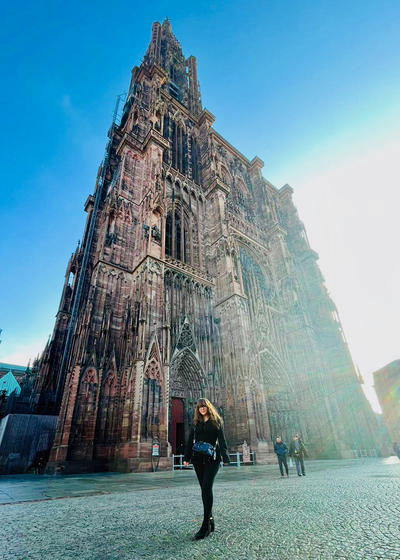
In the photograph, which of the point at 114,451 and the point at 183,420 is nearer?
the point at 114,451

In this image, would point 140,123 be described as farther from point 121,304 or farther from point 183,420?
point 183,420

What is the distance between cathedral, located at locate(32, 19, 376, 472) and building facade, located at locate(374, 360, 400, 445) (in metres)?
32.0

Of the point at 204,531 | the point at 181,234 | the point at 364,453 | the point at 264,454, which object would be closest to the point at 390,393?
the point at 364,453

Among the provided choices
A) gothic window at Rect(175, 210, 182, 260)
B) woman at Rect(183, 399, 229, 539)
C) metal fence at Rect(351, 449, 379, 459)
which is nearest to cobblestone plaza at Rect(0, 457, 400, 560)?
woman at Rect(183, 399, 229, 539)

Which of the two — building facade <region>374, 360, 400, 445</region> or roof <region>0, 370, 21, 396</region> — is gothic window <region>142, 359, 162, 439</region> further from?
building facade <region>374, 360, 400, 445</region>

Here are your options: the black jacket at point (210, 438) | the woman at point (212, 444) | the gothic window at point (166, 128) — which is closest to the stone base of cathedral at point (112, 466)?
the woman at point (212, 444)

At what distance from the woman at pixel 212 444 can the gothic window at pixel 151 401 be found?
9.20m

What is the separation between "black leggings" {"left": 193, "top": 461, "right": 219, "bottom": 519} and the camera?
8.05 feet

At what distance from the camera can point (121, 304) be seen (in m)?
15.2

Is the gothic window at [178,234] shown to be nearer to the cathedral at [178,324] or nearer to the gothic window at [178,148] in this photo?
the cathedral at [178,324]

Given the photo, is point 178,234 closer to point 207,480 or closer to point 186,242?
point 186,242

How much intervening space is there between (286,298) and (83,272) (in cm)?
1745

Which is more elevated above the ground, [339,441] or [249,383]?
[249,383]

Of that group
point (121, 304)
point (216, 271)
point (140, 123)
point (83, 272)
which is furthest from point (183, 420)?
point (140, 123)
